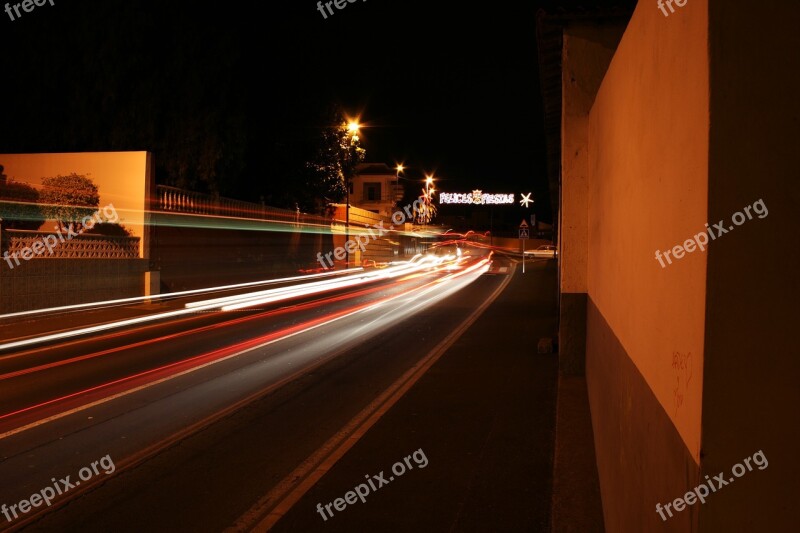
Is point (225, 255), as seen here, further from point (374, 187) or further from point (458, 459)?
point (374, 187)

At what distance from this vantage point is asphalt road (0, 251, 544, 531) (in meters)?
5.65

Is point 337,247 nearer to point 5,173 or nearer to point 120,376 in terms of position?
point 5,173

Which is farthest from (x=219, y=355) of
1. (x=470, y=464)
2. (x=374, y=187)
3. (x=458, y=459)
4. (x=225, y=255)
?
(x=374, y=187)

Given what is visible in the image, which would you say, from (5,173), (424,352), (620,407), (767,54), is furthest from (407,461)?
(5,173)

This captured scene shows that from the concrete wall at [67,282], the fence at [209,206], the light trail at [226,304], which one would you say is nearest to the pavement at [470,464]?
the light trail at [226,304]

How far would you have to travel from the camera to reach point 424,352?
13117mm

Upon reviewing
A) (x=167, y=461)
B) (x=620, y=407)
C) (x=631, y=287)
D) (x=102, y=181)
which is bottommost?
(x=167, y=461)

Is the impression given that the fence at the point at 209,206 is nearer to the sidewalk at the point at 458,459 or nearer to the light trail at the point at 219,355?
the light trail at the point at 219,355

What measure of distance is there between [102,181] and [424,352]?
15.7 meters

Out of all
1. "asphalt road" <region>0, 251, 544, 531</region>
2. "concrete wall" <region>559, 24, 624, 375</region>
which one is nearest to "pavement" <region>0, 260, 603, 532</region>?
"asphalt road" <region>0, 251, 544, 531</region>

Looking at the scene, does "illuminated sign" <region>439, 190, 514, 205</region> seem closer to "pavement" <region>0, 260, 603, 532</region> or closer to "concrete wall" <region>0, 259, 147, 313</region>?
"concrete wall" <region>0, 259, 147, 313</region>

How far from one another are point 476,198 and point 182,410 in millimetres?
99057

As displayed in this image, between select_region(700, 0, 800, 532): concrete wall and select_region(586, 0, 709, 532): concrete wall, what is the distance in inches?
1.9

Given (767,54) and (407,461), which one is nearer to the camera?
(767,54)
